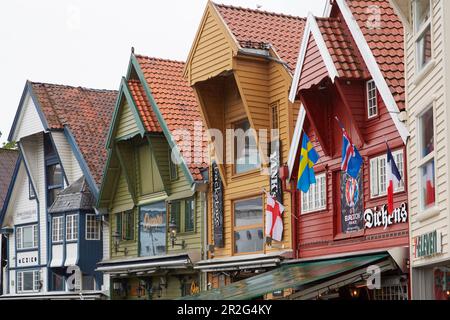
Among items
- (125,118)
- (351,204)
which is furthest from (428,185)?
(125,118)

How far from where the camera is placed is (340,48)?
27016mm

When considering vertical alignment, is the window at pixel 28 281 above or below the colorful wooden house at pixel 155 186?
below

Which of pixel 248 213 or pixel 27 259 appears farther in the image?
pixel 27 259

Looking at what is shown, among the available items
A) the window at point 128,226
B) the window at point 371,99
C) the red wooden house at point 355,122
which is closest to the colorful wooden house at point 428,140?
the red wooden house at point 355,122

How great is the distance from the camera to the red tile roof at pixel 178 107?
3675 centimetres

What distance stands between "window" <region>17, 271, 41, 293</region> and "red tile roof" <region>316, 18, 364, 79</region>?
2527 centimetres

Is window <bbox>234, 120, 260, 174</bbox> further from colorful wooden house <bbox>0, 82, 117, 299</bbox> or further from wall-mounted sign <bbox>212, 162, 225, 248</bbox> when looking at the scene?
colorful wooden house <bbox>0, 82, 117, 299</bbox>

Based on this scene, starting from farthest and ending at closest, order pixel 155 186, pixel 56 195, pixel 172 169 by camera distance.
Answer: pixel 56 195 < pixel 155 186 < pixel 172 169

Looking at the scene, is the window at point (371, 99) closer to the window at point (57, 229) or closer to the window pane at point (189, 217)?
the window pane at point (189, 217)

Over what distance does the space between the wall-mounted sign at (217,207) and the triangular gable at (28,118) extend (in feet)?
43.6

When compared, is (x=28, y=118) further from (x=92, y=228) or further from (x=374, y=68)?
(x=374, y=68)

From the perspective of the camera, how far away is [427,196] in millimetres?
21328

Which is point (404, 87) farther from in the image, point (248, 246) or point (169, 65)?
point (169, 65)

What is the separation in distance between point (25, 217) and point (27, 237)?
992 mm
